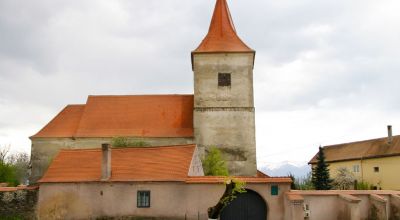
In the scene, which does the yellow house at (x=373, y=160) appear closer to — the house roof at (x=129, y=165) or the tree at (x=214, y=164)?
the tree at (x=214, y=164)

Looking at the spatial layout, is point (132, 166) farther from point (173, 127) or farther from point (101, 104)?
point (101, 104)

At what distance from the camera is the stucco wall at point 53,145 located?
1495 inches

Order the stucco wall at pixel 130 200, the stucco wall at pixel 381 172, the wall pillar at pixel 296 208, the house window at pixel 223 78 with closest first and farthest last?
the wall pillar at pixel 296 208
the stucco wall at pixel 130 200
the house window at pixel 223 78
the stucco wall at pixel 381 172

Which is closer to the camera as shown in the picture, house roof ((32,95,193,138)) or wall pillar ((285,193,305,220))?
wall pillar ((285,193,305,220))

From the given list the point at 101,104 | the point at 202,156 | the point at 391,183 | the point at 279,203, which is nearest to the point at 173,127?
the point at 202,156

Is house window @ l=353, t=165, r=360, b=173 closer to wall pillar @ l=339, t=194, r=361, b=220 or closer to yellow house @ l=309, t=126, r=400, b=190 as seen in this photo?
yellow house @ l=309, t=126, r=400, b=190

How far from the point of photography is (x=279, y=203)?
24047 mm

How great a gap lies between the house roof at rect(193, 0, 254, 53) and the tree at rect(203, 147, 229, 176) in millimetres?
8602

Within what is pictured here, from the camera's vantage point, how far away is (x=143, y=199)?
25.2 meters

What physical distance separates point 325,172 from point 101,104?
20827 mm

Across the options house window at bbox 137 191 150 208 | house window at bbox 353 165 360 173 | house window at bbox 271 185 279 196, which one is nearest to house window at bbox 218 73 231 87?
house window at bbox 137 191 150 208

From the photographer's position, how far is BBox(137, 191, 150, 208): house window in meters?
25.0

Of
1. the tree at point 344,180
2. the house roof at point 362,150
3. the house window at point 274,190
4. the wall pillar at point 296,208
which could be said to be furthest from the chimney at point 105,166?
the house roof at point 362,150

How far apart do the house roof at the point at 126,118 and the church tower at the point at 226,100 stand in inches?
66.2
